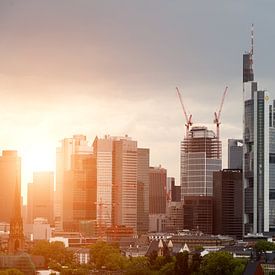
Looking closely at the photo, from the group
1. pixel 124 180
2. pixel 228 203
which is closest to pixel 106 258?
pixel 228 203

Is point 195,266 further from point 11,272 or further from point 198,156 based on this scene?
point 198,156

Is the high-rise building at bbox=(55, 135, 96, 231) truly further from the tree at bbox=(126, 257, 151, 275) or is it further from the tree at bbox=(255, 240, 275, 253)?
the tree at bbox=(126, 257, 151, 275)

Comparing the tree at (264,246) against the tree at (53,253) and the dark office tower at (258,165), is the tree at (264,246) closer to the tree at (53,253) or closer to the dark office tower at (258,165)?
the tree at (53,253)

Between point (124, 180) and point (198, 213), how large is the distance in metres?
16.9

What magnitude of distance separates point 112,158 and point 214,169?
39.0 ft

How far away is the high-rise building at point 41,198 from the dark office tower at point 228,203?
104 ft

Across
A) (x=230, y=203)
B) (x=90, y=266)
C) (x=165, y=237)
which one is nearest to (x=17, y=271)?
(x=90, y=266)

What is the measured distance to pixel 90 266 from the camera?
84.9 m

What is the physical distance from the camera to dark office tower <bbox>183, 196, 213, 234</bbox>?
137m

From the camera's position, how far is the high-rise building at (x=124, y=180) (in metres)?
152

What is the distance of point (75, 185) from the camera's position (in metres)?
157

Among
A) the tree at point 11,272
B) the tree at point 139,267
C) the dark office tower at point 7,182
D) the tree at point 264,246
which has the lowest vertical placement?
the tree at point 11,272

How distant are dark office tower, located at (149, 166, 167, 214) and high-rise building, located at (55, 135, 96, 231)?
28.4ft

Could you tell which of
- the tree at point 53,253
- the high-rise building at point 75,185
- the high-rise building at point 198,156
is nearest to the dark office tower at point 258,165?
the tree at point 53,253
